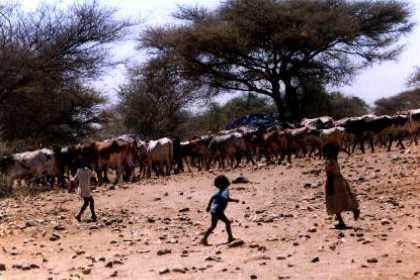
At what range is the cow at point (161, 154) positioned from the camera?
23166 mm

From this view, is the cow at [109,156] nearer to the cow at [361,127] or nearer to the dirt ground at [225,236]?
the dirt ground at [225,236]

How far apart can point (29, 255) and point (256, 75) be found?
81.7 feet

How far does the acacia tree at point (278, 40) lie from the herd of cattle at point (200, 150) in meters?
5.56

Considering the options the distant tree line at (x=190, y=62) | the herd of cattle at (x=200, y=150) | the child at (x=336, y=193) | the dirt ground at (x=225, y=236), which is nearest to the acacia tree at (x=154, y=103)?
the distant tree line at (x=190, y=62)

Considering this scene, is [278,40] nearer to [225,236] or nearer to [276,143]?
[276,143]

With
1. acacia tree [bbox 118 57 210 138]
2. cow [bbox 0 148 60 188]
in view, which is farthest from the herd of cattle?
acacia tree [bbox 118 57 210 138]

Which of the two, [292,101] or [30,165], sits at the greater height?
[292,101]

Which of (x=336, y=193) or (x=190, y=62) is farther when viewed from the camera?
(x=190, y=62)

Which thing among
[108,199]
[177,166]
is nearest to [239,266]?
[108,199]

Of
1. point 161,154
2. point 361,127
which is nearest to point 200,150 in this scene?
point 161,154

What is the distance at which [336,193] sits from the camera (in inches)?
419

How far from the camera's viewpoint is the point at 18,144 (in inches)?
1081

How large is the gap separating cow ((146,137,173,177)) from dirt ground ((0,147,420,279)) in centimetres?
503

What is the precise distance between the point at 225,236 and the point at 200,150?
1475 cm
